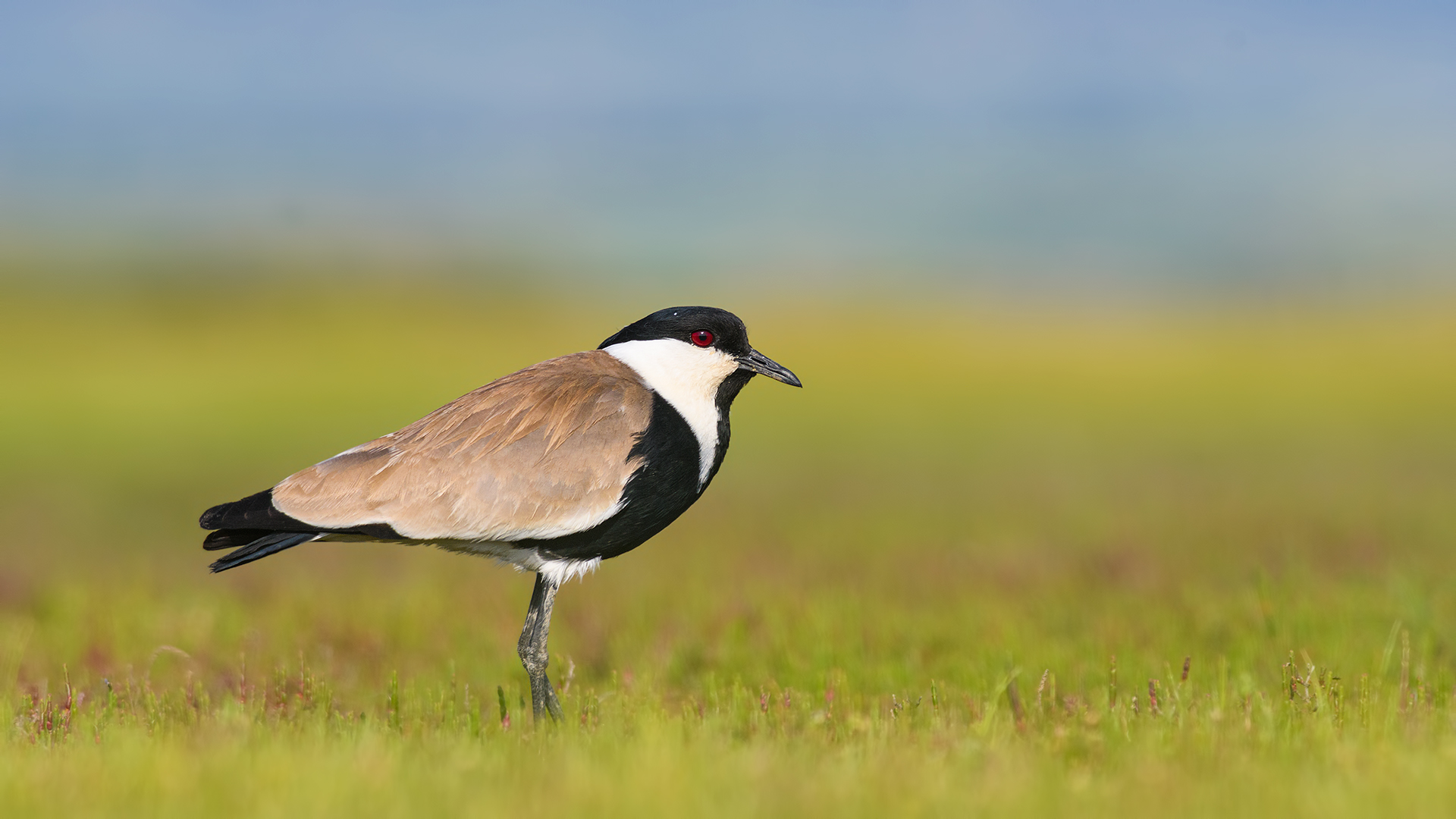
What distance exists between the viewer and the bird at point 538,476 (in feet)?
21.8

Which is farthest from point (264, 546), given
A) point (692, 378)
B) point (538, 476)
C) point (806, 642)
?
point (806, 642)

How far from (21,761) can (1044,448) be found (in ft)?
73.2

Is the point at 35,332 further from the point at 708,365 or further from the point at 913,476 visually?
the point at 708,365

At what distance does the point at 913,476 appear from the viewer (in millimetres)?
21406

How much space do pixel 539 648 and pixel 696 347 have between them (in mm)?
1761

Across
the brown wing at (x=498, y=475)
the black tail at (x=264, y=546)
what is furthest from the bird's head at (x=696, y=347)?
the black tail at (x=264, y=546)

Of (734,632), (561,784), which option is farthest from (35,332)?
(561,784)

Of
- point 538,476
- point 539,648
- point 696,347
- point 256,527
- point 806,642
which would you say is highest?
point 696,347

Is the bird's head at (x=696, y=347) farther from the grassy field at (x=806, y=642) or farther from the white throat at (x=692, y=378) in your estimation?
the grassy field at (x=806, y=642)

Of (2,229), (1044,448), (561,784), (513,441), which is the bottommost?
(1044,448)

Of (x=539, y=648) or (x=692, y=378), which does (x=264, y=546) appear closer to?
(x=539, y=648)

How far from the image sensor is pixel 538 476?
21.9 feet

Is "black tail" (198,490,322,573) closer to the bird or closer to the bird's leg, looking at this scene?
the bird

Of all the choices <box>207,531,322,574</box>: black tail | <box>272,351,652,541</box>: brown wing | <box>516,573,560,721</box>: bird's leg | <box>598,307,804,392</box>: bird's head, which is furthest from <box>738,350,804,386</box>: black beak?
<box>207,531,322,574</box>: black tail
